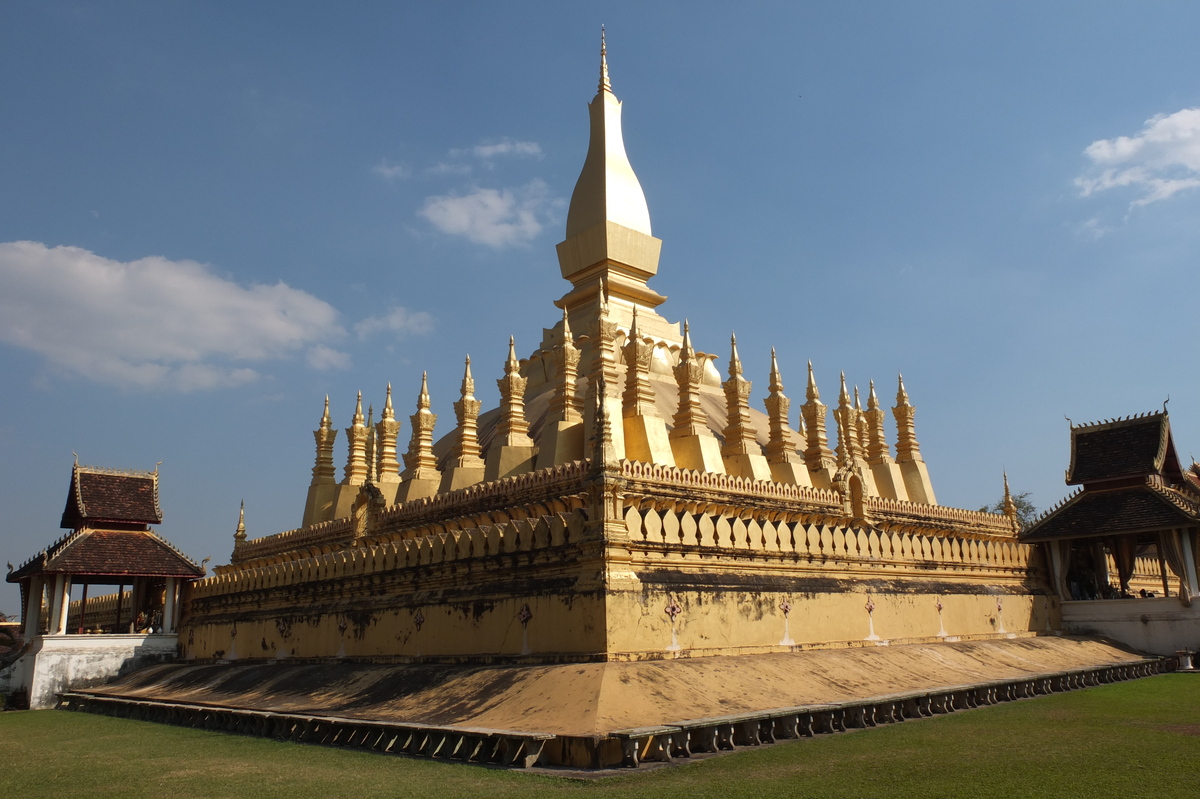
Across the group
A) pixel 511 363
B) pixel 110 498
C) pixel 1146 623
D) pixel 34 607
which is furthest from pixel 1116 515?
pixel 34 607

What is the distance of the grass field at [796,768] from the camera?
795 centimetres

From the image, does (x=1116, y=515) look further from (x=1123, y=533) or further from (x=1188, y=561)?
(x=1188, y=561)

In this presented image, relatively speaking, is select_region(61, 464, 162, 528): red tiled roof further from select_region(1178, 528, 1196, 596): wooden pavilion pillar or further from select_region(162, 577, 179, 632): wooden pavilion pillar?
select_region(1178, 528, 1196, 596): wooden pavilion pillar

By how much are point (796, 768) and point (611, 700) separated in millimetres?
2446

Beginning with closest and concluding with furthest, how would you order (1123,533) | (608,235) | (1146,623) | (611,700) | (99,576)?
(611,700) → (1146,623) → (1123,533) → (99,576) → (608,235)

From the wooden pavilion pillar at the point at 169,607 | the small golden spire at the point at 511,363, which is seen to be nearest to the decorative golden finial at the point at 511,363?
the small golden spire at the point at 511,363

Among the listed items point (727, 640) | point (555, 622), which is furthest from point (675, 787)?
point (727, 640)

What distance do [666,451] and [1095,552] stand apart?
13.4 m

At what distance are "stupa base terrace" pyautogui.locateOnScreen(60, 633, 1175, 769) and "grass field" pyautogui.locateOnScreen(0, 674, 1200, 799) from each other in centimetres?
37

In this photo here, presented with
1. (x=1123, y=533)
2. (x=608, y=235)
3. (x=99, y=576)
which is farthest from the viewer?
(x=608, y=235)

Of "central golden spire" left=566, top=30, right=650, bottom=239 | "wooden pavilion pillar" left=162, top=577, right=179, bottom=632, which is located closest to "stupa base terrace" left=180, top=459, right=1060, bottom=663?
"wooden pavilion pillar" left=162, top=577, right=179, bottom=632

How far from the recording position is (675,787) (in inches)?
318

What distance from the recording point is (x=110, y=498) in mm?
24141

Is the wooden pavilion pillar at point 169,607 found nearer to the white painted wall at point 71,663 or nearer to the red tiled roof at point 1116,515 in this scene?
the white painted wall at point 71,663
